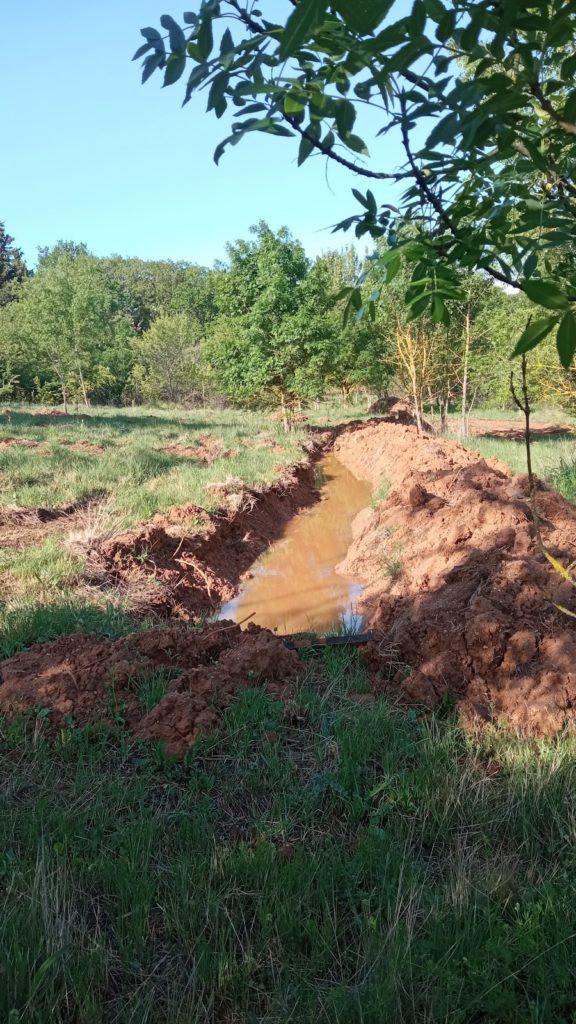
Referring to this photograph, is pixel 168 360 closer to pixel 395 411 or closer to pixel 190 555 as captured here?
pixel 395 411

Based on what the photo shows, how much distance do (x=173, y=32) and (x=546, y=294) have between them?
2.59 ft

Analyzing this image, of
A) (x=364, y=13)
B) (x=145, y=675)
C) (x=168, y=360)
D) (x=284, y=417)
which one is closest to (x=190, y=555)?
(x=145, y=675)

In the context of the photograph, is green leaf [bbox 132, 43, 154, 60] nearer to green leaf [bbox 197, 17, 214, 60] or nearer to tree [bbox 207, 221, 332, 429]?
green leaf [bbox 197, 17, 214, 60]

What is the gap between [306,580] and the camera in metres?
9.55

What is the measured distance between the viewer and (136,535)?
8109mm

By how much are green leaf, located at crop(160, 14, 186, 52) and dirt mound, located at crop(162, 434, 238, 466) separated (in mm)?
13503

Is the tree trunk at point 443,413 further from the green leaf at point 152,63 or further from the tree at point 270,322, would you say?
the green leaf at point 152,63

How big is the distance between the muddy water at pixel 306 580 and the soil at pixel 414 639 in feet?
1.47

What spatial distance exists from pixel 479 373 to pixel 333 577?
13.2 meters

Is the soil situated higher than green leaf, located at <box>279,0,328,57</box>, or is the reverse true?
green leaf, located at <box>279,0,328,57</box>

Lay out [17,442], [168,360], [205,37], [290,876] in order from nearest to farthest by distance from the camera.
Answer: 1. [205,37]
2. [290,876]
3. [17,442]
4. [168,360]

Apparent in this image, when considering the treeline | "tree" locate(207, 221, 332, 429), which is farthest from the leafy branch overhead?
"tree" locate(207, 221, 332, 429)

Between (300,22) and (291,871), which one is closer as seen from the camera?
(300,22)

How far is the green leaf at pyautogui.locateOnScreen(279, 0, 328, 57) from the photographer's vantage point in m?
0.76
